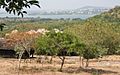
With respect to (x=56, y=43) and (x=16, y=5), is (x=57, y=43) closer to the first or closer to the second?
(x=56, y=43)

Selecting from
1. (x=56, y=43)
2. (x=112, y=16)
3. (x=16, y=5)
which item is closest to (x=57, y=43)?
(x=56, y=43)

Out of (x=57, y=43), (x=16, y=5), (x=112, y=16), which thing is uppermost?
(x=16, y=5)

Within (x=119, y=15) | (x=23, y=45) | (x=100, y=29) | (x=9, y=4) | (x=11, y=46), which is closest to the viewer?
(x=9, y=4)

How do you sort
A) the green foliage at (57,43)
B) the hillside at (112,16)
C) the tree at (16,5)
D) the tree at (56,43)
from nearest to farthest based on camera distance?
the tree at (16,5) < the green foliage at (57,43) < the tree at (56,43) < the hillside at (112,16)

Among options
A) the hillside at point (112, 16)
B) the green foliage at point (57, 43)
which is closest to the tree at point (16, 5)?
the green foliage at point (57, 43)

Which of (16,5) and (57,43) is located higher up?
(16,5)

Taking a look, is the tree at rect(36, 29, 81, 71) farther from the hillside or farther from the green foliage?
the hillside

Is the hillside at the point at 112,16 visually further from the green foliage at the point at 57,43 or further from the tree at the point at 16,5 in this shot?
the tree at the point at 16,5

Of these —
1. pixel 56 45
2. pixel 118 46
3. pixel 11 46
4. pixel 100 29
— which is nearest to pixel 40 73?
pixel 56 45

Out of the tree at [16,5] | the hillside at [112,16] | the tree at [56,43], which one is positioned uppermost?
the tree at [16,5]

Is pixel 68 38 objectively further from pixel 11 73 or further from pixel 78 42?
pixel 11 73

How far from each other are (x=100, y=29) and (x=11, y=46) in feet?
54.6

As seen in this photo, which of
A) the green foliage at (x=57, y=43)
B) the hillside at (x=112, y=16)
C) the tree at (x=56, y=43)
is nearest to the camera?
the green foliage at (x=57, y=43)

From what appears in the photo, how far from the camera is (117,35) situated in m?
63.4
